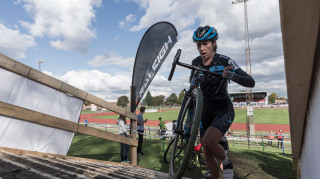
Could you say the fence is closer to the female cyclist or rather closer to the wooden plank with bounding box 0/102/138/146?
the wooden plank with bounding box 0/102/138/146

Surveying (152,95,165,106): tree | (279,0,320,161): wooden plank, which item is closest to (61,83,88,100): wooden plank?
(279,0,320,161): wooden plank

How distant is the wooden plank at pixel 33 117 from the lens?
9.52 ft

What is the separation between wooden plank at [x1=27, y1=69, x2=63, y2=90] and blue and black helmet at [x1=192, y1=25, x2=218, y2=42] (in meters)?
2.63

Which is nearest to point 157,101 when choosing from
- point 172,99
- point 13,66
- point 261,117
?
point 172,99

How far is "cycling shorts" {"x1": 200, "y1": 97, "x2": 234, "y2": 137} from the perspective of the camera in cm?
264

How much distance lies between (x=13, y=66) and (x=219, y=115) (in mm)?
3286

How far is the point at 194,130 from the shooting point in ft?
7.49

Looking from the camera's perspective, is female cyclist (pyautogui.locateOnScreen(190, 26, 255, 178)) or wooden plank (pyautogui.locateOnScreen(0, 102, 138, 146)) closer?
female cyclist (pyautogui.locateOnScreen(190, 26, 255, 178))

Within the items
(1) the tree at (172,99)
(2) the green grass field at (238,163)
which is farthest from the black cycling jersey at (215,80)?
(1) the tree at (172,99)

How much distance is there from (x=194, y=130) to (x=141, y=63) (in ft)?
12.9

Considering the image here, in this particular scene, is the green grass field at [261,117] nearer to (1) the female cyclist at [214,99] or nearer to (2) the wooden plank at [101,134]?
(2) the wooden plank at [101,134]

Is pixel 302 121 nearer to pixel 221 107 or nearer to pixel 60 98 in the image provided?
pixel 221 107

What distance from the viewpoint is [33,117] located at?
10.3 ft

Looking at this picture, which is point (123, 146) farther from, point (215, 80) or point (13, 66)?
point (215, 80)
